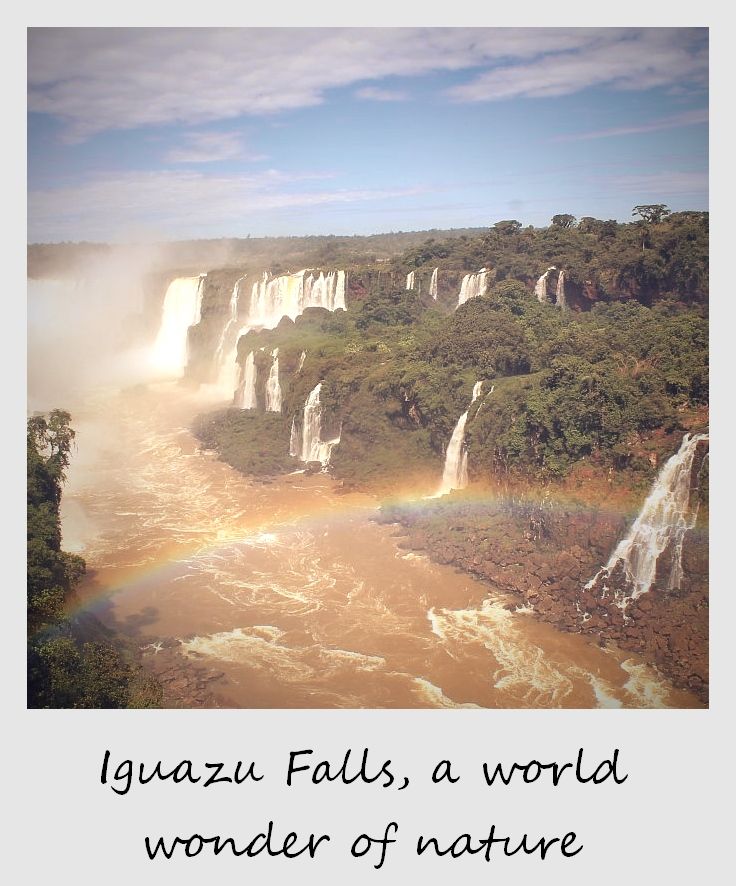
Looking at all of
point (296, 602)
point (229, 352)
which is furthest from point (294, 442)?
point (296, 602)

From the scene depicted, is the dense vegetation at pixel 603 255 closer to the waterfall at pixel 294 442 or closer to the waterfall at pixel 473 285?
the waterfall at pixel 473 285

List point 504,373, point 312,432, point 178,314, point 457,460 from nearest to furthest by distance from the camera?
point 457,460
point 504,373
point 312,432
point 178,314

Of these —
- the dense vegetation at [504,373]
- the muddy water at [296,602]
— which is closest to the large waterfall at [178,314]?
the dense vegetation at [504,373]

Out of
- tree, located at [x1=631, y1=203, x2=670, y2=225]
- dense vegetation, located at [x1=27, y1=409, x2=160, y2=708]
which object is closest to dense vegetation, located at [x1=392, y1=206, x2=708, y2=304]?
tree, located at [x1=631, y1=203, x2=670, y2=225]

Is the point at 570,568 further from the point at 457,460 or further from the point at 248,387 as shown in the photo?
the point at 248,387

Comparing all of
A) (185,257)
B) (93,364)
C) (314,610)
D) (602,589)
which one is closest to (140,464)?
(93,364)

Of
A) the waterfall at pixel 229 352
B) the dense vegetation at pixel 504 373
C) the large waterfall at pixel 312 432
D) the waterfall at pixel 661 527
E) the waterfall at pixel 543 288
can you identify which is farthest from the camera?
the waterfall at pixel 229 352
